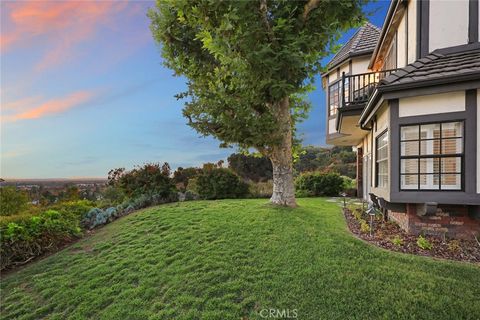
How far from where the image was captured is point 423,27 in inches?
251

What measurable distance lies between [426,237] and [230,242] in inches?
161

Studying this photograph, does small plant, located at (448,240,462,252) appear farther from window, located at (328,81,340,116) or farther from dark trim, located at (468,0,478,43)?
window, located at (328,81,340,116)

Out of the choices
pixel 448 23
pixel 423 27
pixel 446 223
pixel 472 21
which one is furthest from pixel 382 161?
pixel 472 21

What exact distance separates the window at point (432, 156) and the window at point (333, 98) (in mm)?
6726

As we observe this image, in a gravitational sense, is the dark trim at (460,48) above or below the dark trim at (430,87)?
above

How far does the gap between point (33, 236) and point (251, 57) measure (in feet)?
22.3

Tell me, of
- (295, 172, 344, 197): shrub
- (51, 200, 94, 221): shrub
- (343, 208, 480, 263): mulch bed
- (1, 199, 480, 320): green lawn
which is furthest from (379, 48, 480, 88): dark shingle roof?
(51, 200, 94, 221): shrub

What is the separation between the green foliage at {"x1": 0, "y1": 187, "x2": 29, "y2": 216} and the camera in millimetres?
8547

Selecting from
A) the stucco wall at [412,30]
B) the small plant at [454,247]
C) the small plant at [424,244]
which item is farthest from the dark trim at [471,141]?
the stucco wall at [412,30]

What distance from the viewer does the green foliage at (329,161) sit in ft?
79.9

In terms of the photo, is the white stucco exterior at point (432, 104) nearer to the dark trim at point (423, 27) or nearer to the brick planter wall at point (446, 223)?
the brick planter wall at point (446, 223)

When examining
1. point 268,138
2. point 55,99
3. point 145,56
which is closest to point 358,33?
point 268,138

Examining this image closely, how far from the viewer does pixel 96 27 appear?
7.46 metres

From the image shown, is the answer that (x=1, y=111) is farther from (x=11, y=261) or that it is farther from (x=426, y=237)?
(x=426, y=237)
